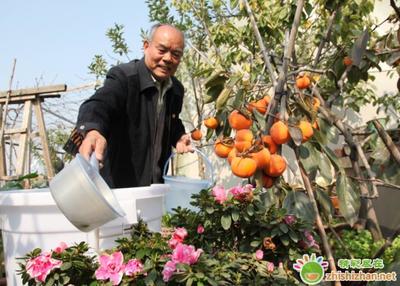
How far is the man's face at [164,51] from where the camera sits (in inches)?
72.5

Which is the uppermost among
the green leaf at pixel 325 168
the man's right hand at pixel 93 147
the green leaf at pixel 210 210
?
the man's right hand at pixel 93 147

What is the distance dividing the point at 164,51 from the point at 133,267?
121cm

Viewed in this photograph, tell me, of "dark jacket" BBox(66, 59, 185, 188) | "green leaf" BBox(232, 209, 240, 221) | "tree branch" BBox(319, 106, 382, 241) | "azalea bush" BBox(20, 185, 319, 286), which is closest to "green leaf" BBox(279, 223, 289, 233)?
"azalea bush" BBox(20, 185, 319, 286)

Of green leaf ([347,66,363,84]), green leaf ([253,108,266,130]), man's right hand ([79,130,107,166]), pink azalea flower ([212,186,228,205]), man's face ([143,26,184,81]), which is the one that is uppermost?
man's face ([143,26,184,81])

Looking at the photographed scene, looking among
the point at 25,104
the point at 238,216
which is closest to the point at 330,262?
the point at 238,216

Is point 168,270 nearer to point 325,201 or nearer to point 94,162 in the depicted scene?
point 94,162

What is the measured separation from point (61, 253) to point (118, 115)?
1057 millimetres

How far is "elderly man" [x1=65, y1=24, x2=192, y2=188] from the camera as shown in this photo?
185 cm

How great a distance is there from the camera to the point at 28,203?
3.63 ft

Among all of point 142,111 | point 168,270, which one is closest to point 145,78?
point 142,111

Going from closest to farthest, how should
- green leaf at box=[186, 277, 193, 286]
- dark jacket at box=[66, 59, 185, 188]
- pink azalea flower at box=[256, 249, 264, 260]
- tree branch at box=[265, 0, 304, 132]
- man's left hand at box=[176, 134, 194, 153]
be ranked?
green leaf at box=[186, 277, 193, 286] < pink azalea flower at box=[256, 249, 264, 260] < tree branch at box=[265, 0, 304, 132] < man's left hand at box=[176, 134, 194, 153] < dark jacket at box=[66, 59, 185, 188]

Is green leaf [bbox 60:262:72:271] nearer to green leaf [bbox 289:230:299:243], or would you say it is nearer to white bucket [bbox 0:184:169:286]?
white bucket [bbox 0:184:169:286]

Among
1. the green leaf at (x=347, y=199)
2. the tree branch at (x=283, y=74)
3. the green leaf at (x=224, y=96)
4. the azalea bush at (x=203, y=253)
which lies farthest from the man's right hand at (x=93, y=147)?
the green leaf at (x=347, y=199)

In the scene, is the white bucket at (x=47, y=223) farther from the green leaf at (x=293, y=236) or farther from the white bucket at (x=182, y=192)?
the green leaf at (x=293, y=236)
